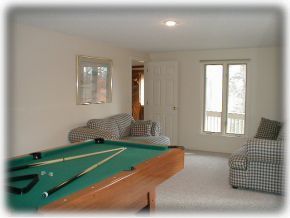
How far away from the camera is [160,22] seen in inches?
146

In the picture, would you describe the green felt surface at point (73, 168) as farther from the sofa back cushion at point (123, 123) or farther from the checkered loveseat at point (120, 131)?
the sofa back cushion at point (123, 123)

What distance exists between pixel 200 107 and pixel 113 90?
6.64 ft

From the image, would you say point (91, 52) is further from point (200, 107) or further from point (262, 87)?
point (262, 87)

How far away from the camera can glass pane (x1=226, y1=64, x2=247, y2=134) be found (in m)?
6.21

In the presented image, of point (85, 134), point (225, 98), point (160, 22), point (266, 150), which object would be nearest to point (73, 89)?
point (85, 134)

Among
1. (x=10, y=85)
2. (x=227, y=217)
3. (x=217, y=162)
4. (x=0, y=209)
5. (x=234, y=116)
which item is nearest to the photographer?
(x=0, y=209)

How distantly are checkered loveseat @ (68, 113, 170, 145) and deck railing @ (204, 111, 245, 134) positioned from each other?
149 cm

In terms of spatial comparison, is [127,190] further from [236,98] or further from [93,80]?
[236,98]

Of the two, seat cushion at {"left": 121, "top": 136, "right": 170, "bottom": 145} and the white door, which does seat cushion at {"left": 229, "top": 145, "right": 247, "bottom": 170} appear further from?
the white door

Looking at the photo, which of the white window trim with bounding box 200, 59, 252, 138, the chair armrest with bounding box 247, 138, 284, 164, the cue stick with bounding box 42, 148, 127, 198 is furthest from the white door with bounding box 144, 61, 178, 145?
the cue stick with bounding box 42, 148, 127, 198

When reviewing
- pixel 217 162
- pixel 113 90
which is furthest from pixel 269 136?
pixel 113 90

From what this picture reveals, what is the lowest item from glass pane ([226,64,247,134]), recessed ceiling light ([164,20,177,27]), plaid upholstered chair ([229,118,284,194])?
plaid upholstered chair ([229,118,284,194])

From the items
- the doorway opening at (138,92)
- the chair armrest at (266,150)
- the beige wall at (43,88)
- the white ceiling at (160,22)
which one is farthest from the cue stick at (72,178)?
the doorway opening at (138,92)

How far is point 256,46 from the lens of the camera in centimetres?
579
